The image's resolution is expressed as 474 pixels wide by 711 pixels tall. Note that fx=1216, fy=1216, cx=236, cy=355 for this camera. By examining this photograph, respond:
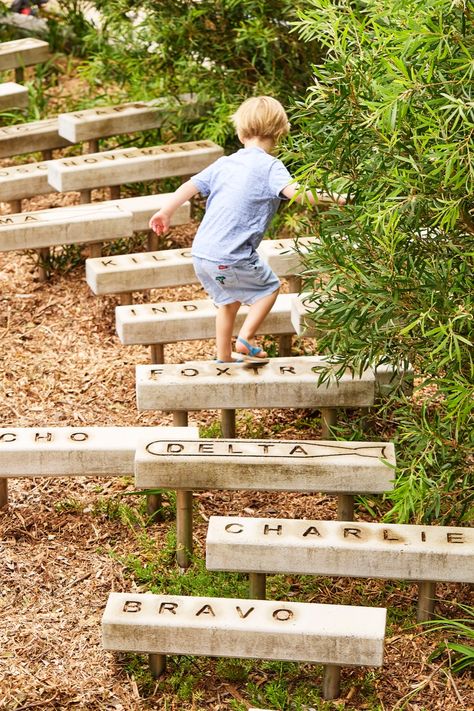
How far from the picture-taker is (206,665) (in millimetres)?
4121

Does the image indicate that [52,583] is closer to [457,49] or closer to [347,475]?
[347,475]

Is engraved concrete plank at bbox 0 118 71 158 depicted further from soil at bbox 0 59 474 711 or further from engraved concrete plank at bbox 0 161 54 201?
soil at bbox 0 59 474 711

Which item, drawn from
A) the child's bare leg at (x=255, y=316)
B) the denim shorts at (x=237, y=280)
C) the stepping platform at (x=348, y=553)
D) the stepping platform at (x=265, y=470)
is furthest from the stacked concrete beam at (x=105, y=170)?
the stepping platform at (x=348, y=553)

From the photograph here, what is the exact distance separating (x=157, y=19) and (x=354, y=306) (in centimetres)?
328

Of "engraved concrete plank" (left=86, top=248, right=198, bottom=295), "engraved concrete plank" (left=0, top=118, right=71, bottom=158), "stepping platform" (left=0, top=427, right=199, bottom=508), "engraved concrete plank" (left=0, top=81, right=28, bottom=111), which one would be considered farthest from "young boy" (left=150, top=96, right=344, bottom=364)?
"engraved concrete plank" (left=0, top=81, right=28, bottom=111)

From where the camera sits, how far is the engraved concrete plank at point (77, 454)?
4648 mm

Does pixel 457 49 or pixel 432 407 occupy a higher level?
pixel 457 49

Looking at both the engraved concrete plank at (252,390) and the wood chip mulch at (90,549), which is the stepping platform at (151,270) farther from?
the engraved concrete plank at (252,390)

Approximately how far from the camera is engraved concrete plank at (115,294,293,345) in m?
5.46

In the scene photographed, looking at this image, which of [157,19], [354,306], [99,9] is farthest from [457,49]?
[99,9]

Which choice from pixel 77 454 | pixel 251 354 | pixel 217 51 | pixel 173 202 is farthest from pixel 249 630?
pixel 217 51

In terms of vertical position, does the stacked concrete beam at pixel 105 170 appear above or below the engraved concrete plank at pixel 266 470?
above

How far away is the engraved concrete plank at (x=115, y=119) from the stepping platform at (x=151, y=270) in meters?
1.46

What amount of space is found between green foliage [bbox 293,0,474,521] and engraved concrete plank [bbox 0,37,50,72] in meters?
4.15
